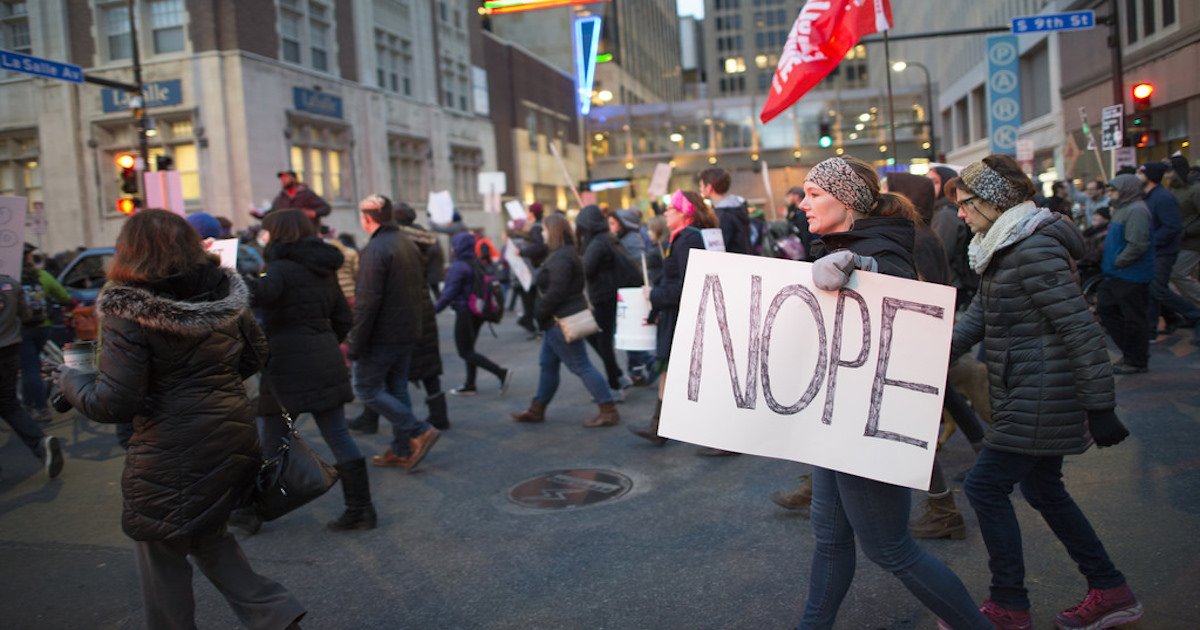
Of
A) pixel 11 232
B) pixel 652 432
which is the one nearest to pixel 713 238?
pixel 652 432

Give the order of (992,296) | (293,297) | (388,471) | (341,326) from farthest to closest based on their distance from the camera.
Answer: (388,471) < (341,326) < (293,297) < (992,296)

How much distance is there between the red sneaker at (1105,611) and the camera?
142 inches

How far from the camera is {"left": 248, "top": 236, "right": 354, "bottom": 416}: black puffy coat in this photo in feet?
17.7

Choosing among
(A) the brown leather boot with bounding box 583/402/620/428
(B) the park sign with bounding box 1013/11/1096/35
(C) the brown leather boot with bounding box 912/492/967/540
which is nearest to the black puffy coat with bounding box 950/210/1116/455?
(C) the brown leather boot with bounding box 912/492/967/540

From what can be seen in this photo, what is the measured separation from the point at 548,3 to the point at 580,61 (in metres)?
12.7

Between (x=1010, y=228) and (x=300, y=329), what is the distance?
3.88 metres

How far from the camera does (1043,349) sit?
3.46 meters

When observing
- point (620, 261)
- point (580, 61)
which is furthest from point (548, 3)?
point (580, 61)

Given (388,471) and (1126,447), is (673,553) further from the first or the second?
(1126,447)

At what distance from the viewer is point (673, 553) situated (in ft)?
15.8

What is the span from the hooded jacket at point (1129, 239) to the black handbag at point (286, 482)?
24.3 feet

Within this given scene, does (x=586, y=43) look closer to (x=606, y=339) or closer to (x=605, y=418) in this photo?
(x=606, y=339)

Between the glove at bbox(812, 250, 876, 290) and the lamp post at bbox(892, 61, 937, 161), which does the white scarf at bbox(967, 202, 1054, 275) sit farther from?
the lamp post at bbox(892, 61, 937, 161)

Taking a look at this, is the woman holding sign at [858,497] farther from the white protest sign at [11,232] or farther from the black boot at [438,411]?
the white protest sign at [11,232]
